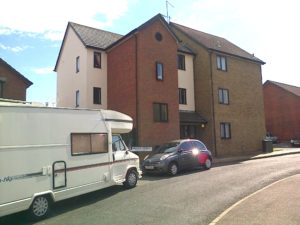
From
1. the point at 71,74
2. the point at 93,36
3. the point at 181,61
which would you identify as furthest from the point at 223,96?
the point at 71,74

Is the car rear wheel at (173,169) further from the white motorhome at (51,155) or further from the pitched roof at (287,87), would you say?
the pitched roof at (287,87)

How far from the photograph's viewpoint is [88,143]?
11.0m

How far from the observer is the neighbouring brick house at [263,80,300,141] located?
49438 millimetres

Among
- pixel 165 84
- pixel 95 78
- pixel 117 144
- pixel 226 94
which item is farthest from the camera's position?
pixel 226 94

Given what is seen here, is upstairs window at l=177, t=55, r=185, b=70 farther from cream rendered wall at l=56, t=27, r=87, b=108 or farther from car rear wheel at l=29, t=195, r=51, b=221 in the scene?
car rear wheel at l=29, t=195, r=51, b=221

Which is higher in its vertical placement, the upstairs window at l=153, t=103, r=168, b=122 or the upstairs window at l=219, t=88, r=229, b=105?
the upstairs window at l=219, t=88, r=229, b=105

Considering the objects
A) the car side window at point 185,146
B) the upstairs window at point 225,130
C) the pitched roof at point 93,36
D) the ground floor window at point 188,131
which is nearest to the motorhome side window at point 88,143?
the car side window at point 185,146

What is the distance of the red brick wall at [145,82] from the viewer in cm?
2342

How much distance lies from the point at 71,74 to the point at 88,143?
1824 centimetres

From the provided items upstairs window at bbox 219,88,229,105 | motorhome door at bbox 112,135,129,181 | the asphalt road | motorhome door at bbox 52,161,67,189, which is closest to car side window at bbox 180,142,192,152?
the asphalt road

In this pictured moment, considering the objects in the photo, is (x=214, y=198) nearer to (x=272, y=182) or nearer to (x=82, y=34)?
(x=272, y=182)

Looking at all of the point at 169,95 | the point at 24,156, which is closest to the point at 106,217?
the point at 24,156

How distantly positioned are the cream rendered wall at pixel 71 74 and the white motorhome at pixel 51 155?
14.3m

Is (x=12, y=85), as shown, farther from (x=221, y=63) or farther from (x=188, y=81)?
(x=221, y=63)
